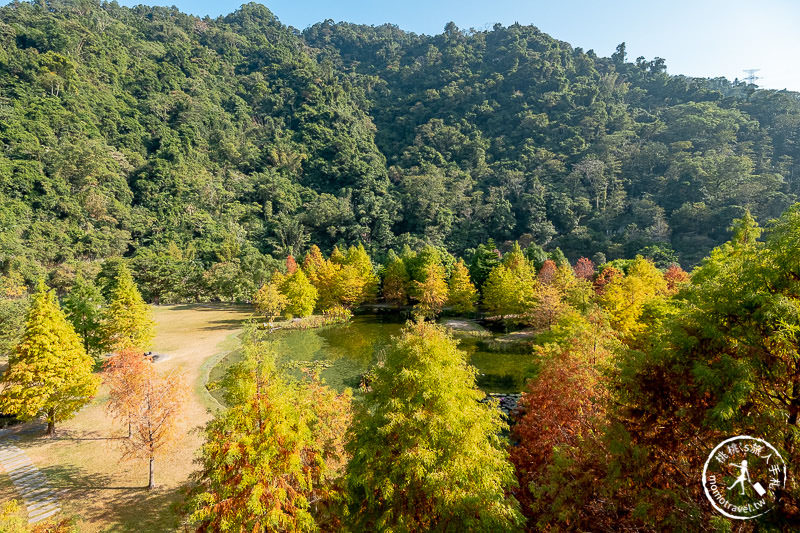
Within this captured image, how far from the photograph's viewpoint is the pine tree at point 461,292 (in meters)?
50.0

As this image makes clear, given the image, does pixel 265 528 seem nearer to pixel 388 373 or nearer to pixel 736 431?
pixel 388 373

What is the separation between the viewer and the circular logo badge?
5707 millimetres

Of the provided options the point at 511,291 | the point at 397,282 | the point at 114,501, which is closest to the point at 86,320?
the point at 114,501

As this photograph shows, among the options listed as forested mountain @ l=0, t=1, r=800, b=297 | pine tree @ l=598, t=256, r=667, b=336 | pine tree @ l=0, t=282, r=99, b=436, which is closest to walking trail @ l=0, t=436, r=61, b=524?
pine tree @ l=0, t=282, r=99, b=436

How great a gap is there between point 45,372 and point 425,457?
20967mm

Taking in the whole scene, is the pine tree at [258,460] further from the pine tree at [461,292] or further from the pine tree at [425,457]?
the pine tree at [461,292]

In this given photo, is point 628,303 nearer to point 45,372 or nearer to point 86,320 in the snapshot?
point 45,372

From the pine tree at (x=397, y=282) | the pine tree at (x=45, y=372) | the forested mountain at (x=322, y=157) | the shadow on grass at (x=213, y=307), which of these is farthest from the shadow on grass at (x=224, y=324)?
the pine tree at (x=45, y=372)

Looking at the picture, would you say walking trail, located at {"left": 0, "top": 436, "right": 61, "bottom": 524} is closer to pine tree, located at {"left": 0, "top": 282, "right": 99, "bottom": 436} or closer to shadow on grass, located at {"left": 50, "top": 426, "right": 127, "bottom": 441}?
shadow on grass, located at {"left": 50, "top": 426, "right": 127, "bottom": 441}

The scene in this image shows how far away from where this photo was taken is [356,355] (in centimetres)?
3612

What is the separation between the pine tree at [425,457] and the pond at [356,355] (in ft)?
45.1

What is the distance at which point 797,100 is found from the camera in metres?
107

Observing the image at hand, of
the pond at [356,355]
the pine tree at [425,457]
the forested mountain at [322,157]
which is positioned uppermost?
the forested mountain at [322,157]

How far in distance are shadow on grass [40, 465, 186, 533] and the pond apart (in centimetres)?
936
